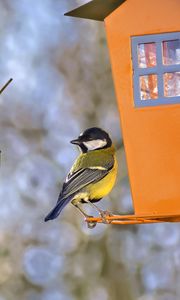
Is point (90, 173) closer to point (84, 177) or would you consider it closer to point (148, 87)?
point (84, 177)

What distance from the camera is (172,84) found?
10.3ft

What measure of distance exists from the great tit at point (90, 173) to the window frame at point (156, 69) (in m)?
0.35

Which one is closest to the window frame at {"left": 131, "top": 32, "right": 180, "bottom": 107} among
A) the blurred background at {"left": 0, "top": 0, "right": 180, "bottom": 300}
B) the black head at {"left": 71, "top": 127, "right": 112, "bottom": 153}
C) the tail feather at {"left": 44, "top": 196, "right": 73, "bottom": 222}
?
the black head at {"left": 71, "top": 127, "right": 112, "bottom": 153}

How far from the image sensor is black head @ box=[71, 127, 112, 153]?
11.1 feet

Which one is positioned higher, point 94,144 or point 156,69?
point 156,69

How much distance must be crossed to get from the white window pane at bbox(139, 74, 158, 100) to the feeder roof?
0.30m

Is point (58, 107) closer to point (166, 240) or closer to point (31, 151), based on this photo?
point (31, 151)

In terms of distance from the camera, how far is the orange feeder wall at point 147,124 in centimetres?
306

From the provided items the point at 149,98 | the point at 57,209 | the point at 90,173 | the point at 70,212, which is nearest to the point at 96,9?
the point at 149,98

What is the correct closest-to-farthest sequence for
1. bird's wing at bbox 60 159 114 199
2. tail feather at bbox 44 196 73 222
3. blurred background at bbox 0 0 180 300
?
tail feather at bbox 44 196 73 222, bird's wing at bbox 60 159 114 199, blurred background at bbox 0 0 180 300

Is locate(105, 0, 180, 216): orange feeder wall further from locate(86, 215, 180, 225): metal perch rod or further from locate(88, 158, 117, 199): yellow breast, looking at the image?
locate(88, 158, 117, 199): yellow breast

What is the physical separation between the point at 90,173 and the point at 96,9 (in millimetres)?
619

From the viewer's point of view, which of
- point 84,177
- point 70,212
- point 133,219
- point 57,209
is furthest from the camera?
point 70,212

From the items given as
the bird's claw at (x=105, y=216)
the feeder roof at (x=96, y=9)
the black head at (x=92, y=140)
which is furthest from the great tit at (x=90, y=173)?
the feeder roof at (x=96, y=9)
